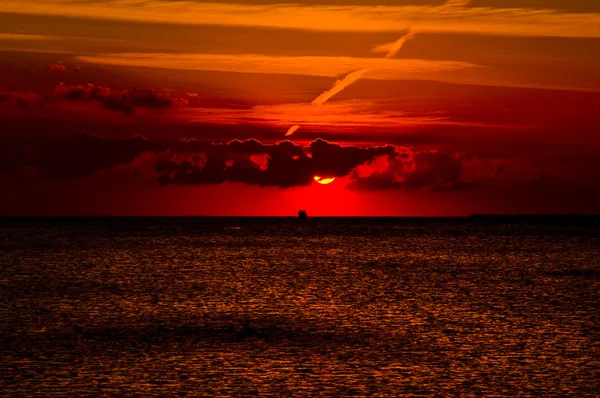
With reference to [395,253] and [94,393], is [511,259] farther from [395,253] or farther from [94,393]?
[94,393]

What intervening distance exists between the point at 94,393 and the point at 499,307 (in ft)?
147

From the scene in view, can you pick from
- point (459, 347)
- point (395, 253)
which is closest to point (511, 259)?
point (395, 253)

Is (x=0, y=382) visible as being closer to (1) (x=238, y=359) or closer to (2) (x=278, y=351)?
(1) (x=238, y=359)

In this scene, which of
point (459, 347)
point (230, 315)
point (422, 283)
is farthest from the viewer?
point (422, 283)

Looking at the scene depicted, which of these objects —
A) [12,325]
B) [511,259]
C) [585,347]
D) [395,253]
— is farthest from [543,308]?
[395,253]

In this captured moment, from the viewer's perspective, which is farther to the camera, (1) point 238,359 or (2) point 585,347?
(2) point 585,347

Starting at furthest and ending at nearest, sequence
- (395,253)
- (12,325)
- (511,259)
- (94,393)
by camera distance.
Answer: (395,253) < (511,259) < (12,325) < (94,393)

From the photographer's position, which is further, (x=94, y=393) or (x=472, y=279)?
(x=472, y=279)

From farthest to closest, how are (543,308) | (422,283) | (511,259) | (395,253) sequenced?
(395,253)
(511,259)
(422,283)
(543,308)

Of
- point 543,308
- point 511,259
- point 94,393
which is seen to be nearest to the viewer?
point 94,393

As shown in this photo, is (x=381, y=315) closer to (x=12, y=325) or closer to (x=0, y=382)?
(x=12, y=325)

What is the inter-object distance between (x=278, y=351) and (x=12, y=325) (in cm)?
2139

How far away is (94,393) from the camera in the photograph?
40.6 meters

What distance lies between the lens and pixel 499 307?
7775 cm
